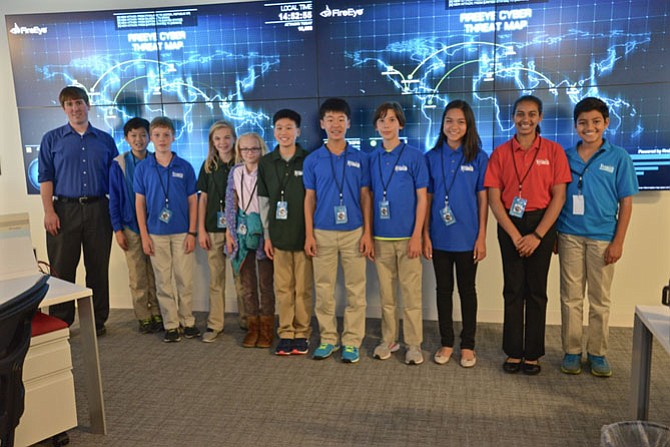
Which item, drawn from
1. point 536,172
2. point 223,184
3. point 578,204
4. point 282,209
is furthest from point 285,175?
point 578,204

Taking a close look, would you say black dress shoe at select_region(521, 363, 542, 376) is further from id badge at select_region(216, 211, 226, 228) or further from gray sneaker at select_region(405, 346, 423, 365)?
id badge at select_region(216, 211, 226, 228)

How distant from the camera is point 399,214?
3273 millimetres

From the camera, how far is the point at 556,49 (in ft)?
12.4

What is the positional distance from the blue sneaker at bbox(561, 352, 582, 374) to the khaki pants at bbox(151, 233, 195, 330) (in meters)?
2.55

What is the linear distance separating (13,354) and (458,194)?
2.36 m

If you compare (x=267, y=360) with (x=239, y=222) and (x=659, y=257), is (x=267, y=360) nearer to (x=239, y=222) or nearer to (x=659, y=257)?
(x=239, y=222)

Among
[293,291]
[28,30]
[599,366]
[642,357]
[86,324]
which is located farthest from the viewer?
[28,30]

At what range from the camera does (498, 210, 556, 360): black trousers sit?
310cm

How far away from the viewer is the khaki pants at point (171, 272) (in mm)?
3873

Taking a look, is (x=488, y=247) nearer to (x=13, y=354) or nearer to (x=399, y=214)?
(x=399, y=214)

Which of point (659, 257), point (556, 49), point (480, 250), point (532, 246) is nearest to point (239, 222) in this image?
point (480, 250)

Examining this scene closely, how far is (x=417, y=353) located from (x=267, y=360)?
0.96 metres

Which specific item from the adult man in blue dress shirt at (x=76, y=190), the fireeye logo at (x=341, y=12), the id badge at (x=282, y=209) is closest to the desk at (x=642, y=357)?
the id badge at (x=282, y=209)

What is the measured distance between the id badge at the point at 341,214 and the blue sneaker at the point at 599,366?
1676mm
